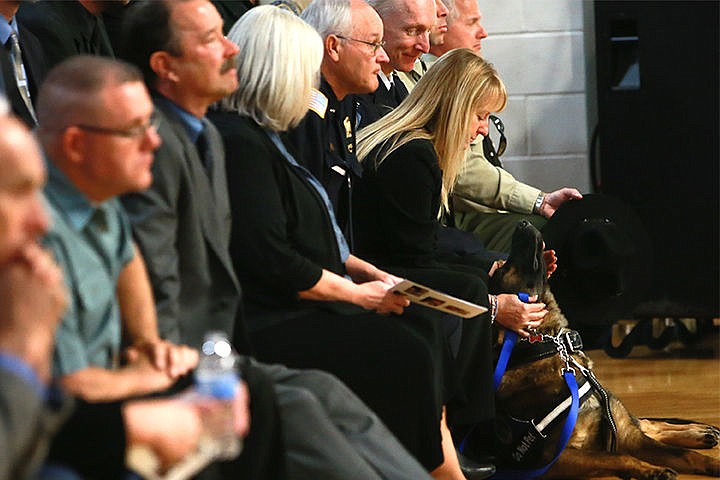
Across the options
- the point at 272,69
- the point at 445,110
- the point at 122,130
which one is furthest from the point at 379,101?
the point at 122,130

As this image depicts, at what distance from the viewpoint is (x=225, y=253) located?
2596mm

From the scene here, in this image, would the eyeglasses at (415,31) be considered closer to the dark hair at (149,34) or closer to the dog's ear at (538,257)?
the dog's ear at (538,257)

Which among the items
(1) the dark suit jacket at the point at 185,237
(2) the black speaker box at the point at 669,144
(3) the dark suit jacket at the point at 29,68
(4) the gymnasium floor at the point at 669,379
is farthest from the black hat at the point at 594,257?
(1) the dark suit jacket at the point at 185,237

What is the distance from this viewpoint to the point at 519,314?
380 centimetres

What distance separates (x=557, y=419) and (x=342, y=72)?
108 cm

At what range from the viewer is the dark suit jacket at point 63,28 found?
131 inches

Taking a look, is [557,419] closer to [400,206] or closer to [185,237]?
[400,206]

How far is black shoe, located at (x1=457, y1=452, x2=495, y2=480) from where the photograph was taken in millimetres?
3566

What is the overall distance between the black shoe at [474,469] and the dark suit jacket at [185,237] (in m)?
1.13

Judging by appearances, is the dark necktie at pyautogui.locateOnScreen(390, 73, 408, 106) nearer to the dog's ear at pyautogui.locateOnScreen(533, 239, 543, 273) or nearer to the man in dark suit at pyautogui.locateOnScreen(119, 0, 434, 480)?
the dog's ear at pyautogui.locateOnScreen(533, 239, 543, 273)

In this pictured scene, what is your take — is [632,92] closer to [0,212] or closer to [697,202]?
[697,202]

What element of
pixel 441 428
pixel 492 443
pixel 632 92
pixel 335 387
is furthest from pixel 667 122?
pixel 335 387

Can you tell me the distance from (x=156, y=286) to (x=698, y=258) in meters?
3.60

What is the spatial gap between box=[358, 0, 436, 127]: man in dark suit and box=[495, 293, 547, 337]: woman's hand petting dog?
2.81ft
